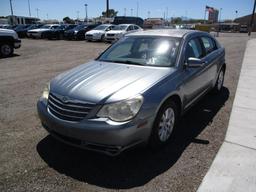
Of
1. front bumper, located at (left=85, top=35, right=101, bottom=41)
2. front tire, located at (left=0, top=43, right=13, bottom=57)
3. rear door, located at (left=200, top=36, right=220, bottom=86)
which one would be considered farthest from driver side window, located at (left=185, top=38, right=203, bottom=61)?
front bumper, located at (left=85, top=35, right=101, bottom=41)

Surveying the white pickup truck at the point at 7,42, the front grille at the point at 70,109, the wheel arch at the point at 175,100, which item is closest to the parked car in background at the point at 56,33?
the white pickup truck at the point at 7,42

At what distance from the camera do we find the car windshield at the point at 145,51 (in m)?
3.99

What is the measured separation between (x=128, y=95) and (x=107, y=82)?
0.46m

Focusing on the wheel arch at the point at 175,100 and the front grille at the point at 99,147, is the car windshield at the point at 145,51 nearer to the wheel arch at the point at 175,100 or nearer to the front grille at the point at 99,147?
the wheel arch at the point at 175,100

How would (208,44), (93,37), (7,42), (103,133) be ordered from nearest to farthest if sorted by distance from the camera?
1. (103,133)
2. (208,44)
3. (7,42)
4. (93,37)

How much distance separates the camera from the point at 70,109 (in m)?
3.06

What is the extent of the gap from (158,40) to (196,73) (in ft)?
2.87

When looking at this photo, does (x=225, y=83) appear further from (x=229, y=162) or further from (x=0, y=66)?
(x=0, y=66)

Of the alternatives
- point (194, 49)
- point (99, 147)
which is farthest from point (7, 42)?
point (99, 147)

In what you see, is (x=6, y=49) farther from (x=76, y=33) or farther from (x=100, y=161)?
(x=76, y=33)

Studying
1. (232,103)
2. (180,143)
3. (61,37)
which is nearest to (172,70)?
(180,143)

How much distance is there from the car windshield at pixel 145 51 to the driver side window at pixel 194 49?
248 mm

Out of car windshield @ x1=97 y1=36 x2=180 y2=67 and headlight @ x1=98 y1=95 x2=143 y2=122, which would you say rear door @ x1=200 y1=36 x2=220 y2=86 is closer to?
car windshield @ x1=97 y1=36 x2=180 y2=67

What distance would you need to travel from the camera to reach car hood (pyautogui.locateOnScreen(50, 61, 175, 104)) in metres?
3.04
